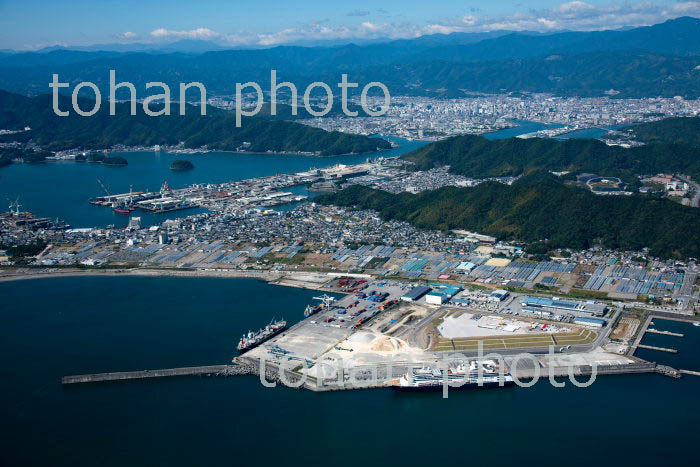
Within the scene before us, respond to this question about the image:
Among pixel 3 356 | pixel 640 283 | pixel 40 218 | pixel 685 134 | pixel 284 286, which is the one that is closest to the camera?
pixel 3 356

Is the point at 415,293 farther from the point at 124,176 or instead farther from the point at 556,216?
the point at 124,176

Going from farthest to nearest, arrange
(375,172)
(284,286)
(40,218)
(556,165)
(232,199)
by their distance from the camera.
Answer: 1. (375,172)
2. (556,165)
3. (232,199)
4. (40,218)
5. (284,286)

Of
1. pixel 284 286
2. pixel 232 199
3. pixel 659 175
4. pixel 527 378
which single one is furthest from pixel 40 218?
pixel 659 175

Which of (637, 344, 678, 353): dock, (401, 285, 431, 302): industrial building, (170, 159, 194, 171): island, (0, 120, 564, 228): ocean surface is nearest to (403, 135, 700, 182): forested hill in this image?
(0, 120, 564, 228): ocean surface

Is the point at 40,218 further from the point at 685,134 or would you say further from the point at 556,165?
the point at 685,134

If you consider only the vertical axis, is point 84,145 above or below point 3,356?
above

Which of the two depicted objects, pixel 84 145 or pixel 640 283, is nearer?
pixel 640 283

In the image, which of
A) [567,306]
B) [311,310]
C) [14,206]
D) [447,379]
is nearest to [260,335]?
[311,310]

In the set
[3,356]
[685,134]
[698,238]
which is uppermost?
[685,134]
